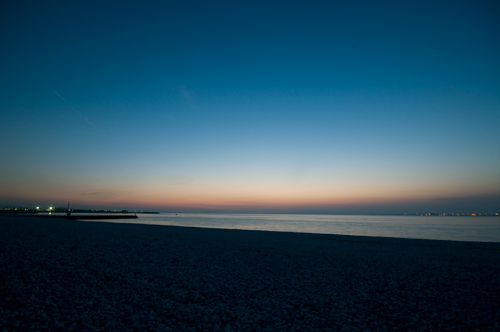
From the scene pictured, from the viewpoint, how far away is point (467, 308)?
23.1ft

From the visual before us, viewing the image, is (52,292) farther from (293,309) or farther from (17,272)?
(293,309)

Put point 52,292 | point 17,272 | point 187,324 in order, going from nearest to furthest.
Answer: point 187,324
point 52,292
point 17,272

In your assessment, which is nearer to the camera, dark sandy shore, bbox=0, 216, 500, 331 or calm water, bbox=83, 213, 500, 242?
dark sandy shore, bbox=0, 216, 500, 331

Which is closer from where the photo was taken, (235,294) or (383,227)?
(235,294)

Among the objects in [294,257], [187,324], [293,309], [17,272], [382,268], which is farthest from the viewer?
[294,257]

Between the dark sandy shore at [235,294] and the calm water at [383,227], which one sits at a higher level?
the dark sandy shore at [235,294]

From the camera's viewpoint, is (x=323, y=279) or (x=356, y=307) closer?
(x=356, y=307)

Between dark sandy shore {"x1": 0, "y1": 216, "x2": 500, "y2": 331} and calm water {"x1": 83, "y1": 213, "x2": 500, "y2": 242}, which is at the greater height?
dark sandy shore {"x1": 0, "y1": 216, "x2": 500, "y2": 331}

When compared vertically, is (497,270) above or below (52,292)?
below

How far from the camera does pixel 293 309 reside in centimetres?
664

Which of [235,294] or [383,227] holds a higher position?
[235,294]

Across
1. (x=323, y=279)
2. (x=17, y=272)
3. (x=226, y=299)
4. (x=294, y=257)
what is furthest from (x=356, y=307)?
(x=17, y=272)

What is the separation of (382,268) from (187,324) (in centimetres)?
1040

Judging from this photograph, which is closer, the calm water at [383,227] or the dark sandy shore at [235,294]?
the dark sandy shore at [235,294]
